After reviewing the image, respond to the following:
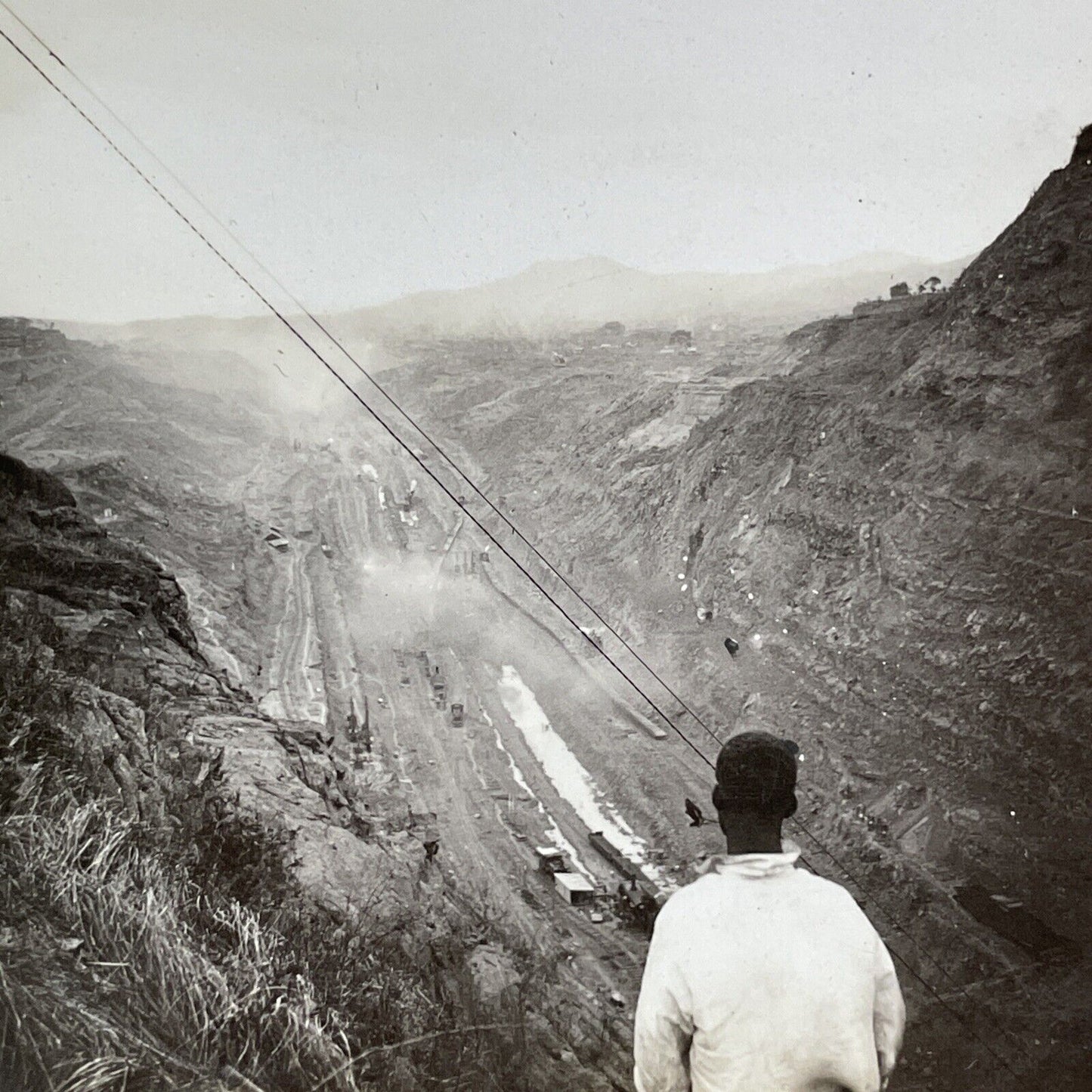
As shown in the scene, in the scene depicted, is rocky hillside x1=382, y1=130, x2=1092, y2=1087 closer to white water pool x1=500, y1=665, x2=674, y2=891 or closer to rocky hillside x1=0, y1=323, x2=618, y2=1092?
white water pool x1=500, y1=665, x2=674, y2=891

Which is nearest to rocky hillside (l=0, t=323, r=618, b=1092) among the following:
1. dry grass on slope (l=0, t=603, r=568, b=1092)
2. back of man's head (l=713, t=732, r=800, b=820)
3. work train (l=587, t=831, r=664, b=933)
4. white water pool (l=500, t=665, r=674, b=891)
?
dry grass on slope (l=0, t=603, r=568, b=1092)

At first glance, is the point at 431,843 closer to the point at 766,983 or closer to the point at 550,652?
the point at 550,652

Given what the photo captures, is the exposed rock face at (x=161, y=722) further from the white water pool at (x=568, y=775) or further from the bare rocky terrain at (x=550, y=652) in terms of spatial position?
the white water pool at (x=568, y=775)

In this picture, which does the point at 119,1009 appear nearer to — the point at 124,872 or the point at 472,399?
the point at 124,872

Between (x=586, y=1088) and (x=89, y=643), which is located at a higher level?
(x=89, y=643)

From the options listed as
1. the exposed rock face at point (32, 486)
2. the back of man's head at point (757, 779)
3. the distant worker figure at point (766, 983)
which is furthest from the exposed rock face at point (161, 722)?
the back of man's head at point (757, 779)

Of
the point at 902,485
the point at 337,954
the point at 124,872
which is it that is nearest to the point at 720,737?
the point at 902,485
